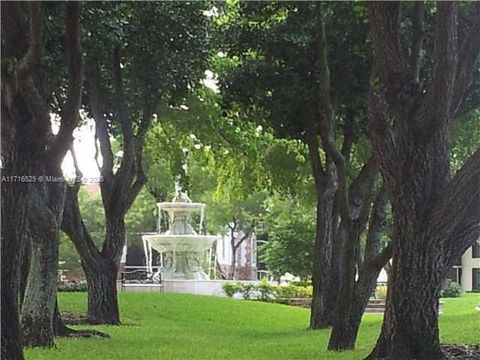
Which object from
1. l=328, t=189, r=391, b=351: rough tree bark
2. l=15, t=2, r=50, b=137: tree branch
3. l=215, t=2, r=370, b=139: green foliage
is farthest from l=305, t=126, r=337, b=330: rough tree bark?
l=15, t=2, r=50, b=137: tree branch

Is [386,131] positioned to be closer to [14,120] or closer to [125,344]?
[14,120]

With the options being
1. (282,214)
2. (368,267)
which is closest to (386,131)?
(368,267)

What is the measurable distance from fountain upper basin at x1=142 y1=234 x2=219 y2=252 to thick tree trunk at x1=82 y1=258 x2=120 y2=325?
10082 millimetres

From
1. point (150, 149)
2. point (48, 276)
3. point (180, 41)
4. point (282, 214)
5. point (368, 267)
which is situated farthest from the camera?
point (282, 214)

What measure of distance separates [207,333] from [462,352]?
507 cm

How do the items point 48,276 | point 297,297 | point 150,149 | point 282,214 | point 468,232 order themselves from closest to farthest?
1. point 468,232
2. point 48,276
3. point 150,149
4. point 297,297
5. point 282,214

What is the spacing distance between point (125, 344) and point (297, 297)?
15.3 meters

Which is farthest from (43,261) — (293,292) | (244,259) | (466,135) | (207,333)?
(244,259)

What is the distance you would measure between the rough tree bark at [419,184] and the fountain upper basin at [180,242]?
16.3 meters

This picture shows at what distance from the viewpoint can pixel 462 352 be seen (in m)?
7.16

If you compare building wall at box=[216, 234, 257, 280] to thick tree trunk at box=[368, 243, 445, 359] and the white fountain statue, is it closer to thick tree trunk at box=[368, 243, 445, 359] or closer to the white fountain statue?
the white fountain statue

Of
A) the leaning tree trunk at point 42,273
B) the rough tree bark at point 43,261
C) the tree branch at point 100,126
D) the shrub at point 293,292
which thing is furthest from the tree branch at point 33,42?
the shrub at point 293,292

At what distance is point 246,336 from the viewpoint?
1126 cm

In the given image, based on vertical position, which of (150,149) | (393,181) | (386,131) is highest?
(150,149)
